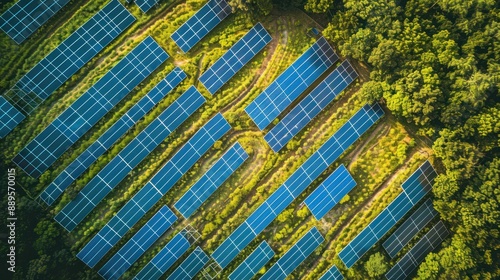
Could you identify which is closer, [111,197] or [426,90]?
[426,90]

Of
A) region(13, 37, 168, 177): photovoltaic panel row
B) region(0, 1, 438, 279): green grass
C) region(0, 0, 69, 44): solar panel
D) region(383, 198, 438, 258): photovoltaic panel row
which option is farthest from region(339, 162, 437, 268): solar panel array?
region(0, 0, 69, 44): solar panel

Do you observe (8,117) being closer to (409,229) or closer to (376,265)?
(376,265)

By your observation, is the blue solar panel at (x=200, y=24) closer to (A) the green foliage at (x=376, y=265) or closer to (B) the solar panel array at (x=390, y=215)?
(B) the solar panel array at (x=390, y=215)

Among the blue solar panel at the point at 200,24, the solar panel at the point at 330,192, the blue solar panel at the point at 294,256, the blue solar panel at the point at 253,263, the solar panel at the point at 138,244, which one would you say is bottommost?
the solar panel at the point at 138,244

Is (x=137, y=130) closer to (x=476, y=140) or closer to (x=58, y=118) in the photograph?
(x=58, y=118)

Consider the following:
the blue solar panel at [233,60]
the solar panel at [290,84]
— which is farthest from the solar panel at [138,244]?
the blue solar panel at [233,60]

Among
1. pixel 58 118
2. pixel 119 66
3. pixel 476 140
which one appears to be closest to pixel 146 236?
pixel 58 118
